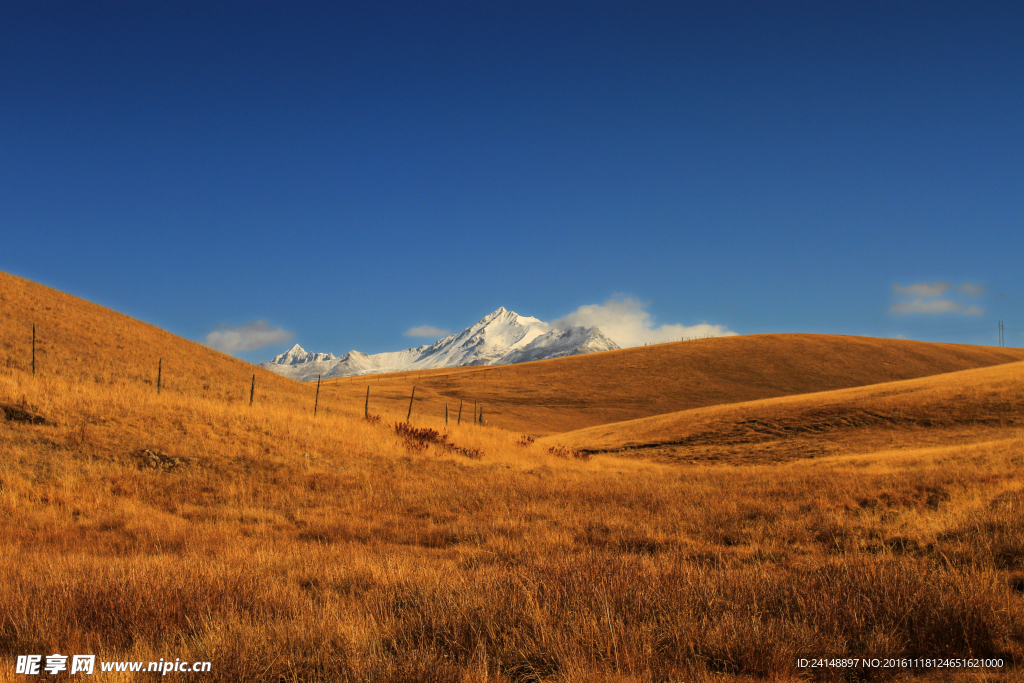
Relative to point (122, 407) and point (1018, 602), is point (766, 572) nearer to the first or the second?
point (1018, 602)

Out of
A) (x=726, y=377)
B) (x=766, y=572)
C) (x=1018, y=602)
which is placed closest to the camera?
(x=1018, y=602)

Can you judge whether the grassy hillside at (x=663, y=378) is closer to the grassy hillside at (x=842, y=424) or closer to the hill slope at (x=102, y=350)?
the hill slope at (x=102, y=350)

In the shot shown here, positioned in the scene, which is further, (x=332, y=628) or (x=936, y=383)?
(x=936, y=383)

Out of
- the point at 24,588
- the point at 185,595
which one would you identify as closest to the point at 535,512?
the point at 185,595

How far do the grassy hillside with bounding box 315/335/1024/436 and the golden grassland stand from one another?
38816 millimetres

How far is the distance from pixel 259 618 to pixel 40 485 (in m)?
10.1

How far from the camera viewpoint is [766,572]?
6254mm

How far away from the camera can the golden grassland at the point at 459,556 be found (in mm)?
4113

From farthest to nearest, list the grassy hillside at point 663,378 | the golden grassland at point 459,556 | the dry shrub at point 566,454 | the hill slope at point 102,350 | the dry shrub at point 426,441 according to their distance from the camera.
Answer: the grassy hillside at point 663,378 → the hill slope at point 102,350 → the dry shrub at point 566,454 → the dry shrub at point 426,441 → the golden grassland at point 459,556

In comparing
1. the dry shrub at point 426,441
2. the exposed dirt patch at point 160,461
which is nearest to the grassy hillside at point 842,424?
the dry shrub at point 426,441

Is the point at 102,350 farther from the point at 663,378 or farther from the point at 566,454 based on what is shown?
→ the point at 663,378

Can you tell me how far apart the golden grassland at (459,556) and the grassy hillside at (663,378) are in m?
38.8

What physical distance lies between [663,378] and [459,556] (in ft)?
244

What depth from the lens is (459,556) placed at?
7.91m
